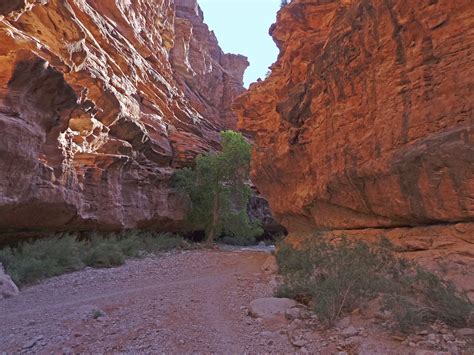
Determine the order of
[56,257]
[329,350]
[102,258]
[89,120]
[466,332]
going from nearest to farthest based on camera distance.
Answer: [466,332]
[329,350]
[56,257]
[102,258]
[89,120]

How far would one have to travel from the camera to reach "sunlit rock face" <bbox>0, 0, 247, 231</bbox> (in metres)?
11.3

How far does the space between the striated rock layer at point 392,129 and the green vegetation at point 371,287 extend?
0.84m

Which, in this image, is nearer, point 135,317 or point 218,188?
point 135,317

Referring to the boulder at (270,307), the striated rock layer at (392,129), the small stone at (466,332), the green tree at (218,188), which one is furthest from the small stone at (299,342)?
the green tree at (218,188)

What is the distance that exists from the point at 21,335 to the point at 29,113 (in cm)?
914

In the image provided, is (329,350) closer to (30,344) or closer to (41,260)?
(30,344)

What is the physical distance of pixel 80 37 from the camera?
16.8 m

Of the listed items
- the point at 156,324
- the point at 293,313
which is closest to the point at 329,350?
the point at 293,313

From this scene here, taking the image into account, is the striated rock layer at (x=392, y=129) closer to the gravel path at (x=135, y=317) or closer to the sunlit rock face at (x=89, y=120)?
the gravel path at (x=135, y=317)

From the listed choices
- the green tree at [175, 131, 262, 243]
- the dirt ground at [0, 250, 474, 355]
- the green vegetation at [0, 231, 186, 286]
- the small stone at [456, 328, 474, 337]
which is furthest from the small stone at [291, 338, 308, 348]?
the green tree at [175, 131, 262, 243]

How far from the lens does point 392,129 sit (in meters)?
7.37

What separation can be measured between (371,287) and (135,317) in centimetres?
363

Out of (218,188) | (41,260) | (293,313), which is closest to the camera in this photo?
(293,313)

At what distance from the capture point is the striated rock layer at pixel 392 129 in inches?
237
